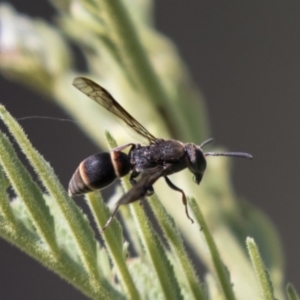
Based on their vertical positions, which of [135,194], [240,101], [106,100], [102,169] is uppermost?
[240,101]

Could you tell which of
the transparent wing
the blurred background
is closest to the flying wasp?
the transparent wing

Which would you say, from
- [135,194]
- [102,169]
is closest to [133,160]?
[102,169]

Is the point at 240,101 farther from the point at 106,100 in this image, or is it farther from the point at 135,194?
the point at 135,194

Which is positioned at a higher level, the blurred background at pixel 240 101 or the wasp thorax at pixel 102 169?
the blurred background at pixel 240 101

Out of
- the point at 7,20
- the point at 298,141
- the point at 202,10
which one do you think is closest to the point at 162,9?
the point at 202,10

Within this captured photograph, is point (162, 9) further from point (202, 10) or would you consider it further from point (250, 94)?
point (250, 94)

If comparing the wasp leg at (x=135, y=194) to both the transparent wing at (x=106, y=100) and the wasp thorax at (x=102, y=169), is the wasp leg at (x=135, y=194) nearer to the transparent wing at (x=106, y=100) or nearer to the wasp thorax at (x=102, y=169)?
the wasp thorax at (x=102, y=169)

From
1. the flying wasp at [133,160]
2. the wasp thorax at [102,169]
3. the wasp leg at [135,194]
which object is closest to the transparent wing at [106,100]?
the flying wasp at [133,160]
